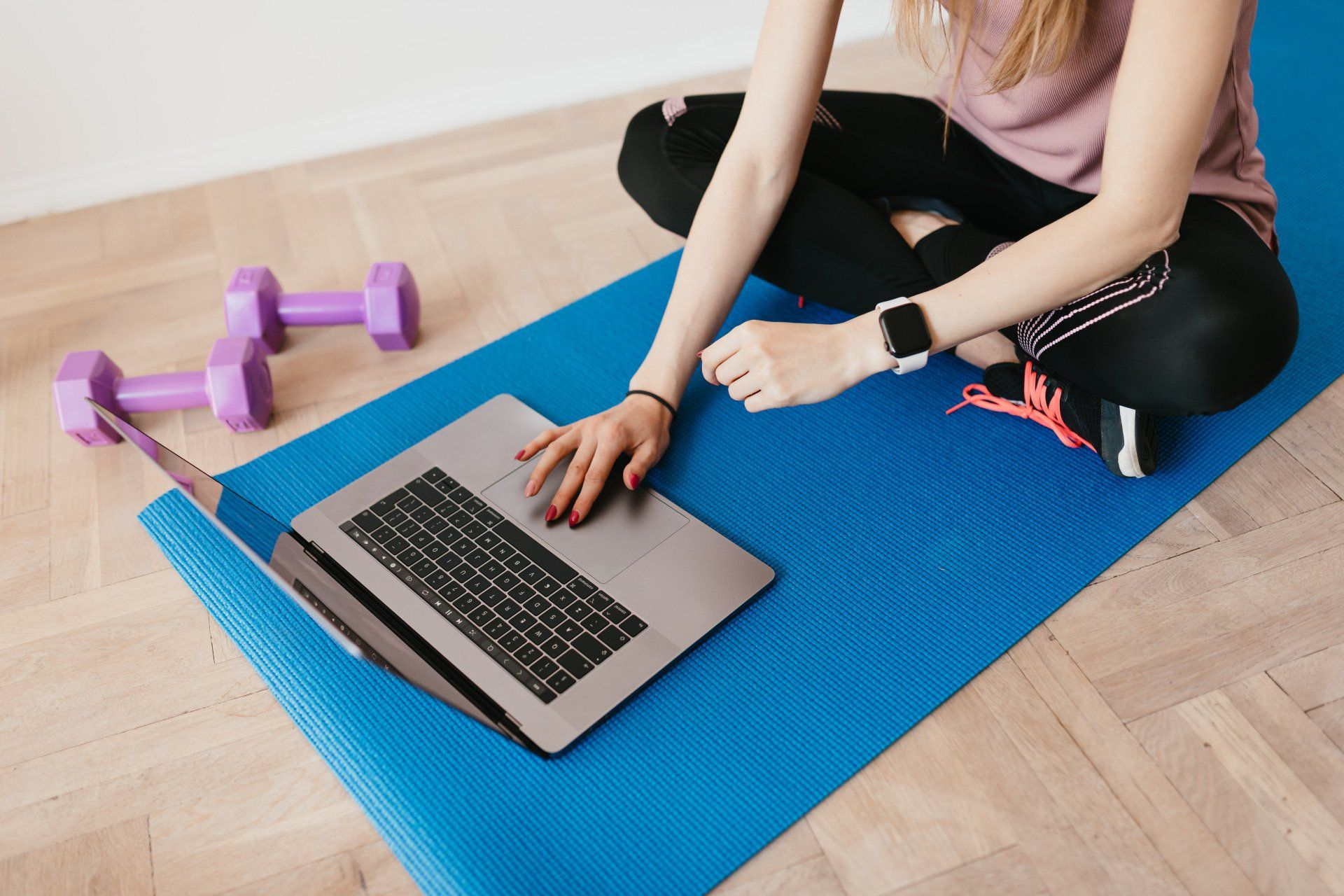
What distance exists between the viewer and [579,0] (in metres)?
1.90

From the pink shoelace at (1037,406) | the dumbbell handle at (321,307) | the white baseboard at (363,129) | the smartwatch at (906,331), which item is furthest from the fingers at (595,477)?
the white baseboard at (363,129)

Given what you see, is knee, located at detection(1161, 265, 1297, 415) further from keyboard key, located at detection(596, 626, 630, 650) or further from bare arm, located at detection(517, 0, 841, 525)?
keyboard key, located at detection(596, 626, 630, 650)

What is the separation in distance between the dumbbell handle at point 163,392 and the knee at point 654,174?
0.64m

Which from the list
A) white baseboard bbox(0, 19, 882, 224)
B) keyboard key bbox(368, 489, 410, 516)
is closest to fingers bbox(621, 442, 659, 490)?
keyboard key bbox(368, 489, 410, 516)

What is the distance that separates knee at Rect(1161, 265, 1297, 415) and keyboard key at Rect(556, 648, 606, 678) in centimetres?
64

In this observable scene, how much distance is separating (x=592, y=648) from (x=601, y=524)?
16 centimetres

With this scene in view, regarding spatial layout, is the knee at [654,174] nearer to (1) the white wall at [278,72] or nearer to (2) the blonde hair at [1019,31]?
(2) the blonde hair at [1019,31]

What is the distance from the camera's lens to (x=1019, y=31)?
89 cm

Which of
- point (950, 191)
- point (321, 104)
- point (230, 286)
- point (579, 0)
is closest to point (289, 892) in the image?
point (230, 286)

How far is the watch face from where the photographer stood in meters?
0.89

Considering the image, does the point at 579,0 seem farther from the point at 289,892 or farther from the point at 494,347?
the point at 289,892

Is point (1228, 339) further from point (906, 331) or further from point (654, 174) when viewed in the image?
point (654, 174)

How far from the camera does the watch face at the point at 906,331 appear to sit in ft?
2.93

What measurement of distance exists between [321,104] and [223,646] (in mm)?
1264
